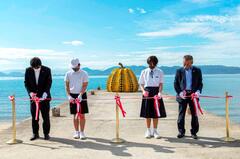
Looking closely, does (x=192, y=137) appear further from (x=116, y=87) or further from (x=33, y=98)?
(x=116, y=87)

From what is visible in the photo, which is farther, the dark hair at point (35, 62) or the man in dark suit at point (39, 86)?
the man in dark suit at point (39, 86)

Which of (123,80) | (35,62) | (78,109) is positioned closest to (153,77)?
(78,109)

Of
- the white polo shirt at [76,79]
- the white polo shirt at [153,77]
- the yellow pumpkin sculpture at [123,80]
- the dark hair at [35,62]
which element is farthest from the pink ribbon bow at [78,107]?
the yellow pumpkin sculpture at [123,80]

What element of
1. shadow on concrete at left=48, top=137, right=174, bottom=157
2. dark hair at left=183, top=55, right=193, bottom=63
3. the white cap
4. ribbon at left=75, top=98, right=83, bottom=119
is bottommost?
shadow on concrete at left=48, top=137, right=174, bottom=157

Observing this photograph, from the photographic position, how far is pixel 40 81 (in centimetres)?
823

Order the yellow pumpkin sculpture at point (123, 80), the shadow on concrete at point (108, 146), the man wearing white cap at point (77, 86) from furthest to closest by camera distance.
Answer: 1. the yellow pumpkin sculpture at point (123, 80)
2. the man wearing white cap at point (77, 86)
3. the shadow on concrete at point (108, 146)

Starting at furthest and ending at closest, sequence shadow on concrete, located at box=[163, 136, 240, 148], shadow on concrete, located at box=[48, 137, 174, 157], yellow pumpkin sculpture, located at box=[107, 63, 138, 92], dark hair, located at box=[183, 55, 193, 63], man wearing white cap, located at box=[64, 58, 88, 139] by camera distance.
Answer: yellow pumpkin sculpture, located at box=[107, 63, 138, 92] → man wearing white cap, located at box=[64, 58, 88, 139] → dark hair, located at box=[183, 55, 193, 63] → shadow on concrete, located at box=[163, 136, 240, 148] → shadow on concrete, located at box=[48, 137, 174, 157]

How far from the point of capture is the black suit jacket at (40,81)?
821cm

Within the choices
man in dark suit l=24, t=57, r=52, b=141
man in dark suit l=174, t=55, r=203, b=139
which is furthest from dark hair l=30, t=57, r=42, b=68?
man in dark suit l=174, t=55, r=203, b=139

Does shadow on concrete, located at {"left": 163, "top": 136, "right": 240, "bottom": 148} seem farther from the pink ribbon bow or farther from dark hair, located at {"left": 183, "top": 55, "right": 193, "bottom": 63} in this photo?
the pink ribbon bow

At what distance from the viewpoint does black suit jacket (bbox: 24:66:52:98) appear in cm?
821

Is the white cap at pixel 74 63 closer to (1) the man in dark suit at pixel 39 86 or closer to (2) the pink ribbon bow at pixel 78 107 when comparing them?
(1) the man in dark suit at pixel 39 86

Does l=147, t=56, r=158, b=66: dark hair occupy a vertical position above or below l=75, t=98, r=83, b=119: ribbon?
above

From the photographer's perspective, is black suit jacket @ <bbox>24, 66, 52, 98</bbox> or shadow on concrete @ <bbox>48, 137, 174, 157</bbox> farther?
black suit jacket @ <bbox>24, 66, 52, 98</bbox>
